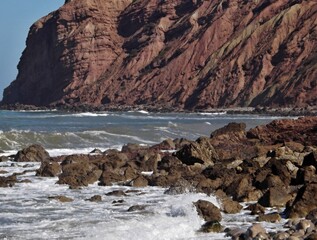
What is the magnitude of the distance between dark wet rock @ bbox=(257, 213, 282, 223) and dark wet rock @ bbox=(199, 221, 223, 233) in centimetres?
104

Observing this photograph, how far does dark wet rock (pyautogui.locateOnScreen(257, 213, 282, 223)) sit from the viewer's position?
42.8 feet

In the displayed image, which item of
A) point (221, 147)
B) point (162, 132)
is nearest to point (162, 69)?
point (162, 132)

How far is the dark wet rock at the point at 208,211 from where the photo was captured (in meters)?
13.2

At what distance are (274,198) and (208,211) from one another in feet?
6.81

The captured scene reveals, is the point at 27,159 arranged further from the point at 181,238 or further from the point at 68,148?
the point at 181,238

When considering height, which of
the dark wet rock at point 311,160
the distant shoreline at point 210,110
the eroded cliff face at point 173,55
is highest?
the eroded cliff face at point 173,55

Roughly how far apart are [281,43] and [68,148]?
80.2 m

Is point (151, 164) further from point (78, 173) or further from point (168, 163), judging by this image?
point (78, 173)

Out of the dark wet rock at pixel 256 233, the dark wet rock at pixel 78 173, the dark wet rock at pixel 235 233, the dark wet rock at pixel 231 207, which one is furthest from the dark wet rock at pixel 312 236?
the dark wet rock at pixel 78 173

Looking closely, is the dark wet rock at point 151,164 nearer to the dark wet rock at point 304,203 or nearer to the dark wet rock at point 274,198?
the dark wet rock at point 274,198

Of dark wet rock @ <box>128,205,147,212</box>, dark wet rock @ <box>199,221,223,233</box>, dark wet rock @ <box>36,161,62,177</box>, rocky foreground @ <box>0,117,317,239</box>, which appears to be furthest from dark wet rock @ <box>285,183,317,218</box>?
dark wet rock @ <box>36,161,62,177</box>

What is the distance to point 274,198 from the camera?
14711mm

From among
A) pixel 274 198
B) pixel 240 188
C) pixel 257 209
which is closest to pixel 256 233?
pixel 257 209

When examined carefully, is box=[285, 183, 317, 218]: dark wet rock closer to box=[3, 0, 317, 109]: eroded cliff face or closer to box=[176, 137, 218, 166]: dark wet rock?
box=[176, 137, 218, 166]: dark wet rock
